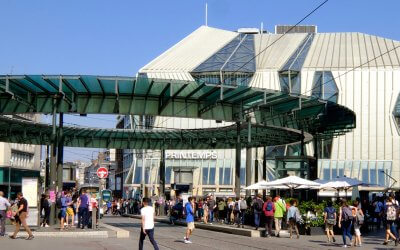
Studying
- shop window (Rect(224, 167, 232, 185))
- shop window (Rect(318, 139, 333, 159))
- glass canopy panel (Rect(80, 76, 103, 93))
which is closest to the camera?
glass canopy panel (Rect(80, 76, 103, 93))

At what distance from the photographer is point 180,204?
156 ft

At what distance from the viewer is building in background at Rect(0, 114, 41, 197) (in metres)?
98.2

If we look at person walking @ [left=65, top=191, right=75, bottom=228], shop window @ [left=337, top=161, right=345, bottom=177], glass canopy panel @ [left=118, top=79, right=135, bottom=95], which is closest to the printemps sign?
shop window @ [left=337, top=161, right=345, bottom=177]

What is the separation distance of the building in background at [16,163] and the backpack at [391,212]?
71.0 metres

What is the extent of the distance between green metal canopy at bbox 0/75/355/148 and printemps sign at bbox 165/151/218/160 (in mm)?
53204

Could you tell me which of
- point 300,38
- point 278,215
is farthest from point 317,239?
point 300,38

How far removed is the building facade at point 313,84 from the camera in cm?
9044

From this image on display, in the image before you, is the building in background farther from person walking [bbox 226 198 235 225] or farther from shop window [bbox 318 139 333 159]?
A: person walking [bbox 226 198 235 225]

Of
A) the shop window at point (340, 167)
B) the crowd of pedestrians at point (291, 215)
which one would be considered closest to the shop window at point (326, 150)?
the shop window at point (340, 167)

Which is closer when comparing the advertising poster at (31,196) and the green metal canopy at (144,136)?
the advertising poster at (31,196)

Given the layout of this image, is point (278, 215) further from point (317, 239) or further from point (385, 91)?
point (385, 91)

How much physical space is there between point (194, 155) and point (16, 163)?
89.3 feet

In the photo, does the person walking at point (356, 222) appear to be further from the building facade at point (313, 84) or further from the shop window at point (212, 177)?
the shop window at point (212, 177)

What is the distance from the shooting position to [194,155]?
99.9 metres
